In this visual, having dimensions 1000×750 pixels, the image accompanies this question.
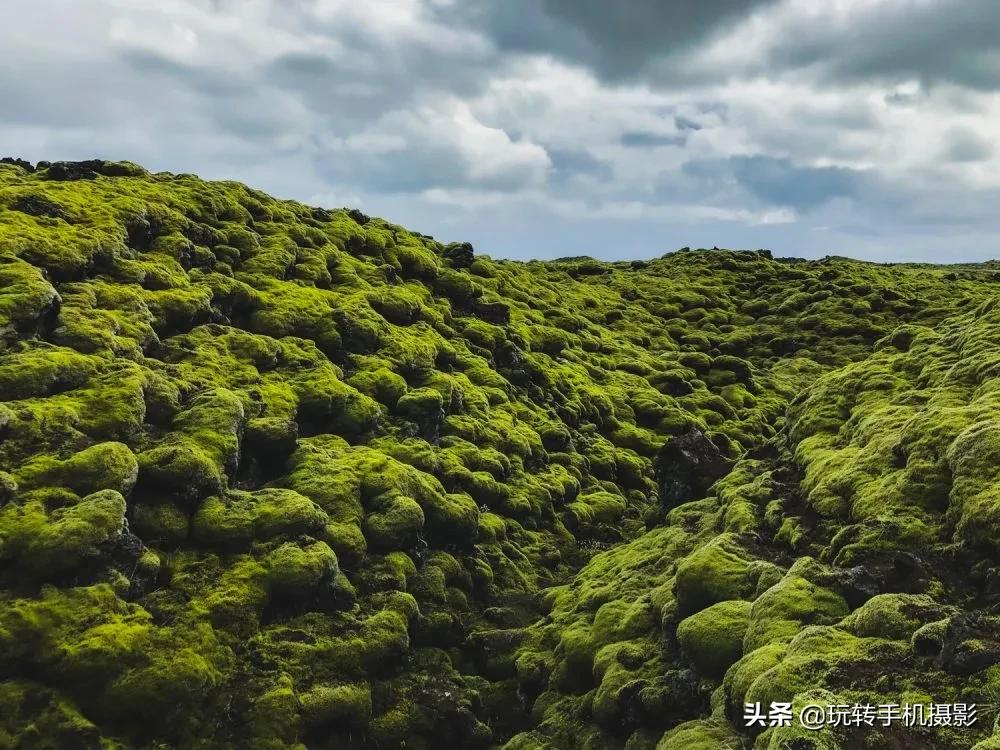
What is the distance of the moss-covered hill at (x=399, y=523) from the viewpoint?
15219 millimetres

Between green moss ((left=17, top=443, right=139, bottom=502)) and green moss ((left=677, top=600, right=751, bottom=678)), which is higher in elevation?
green moss ((left=17, top=443, right=139, bottom=502))

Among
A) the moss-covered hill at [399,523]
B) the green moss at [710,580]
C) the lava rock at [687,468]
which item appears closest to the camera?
→ the moss-covered hill at [399,523]

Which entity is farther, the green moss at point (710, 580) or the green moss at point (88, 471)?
the green moss at point (88, 471)

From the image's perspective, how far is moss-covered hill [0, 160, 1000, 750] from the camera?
15.2 m

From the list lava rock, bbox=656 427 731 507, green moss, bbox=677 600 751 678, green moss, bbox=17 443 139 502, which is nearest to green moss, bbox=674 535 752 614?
green moss, bbox=677 600 751 678

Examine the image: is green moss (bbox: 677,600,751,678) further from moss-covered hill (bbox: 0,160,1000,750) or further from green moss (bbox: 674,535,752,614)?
green moss (bbox: 674,535,752,614)

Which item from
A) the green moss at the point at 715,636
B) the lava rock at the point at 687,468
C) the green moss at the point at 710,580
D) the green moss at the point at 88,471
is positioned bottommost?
the green moss at the point at 715,636

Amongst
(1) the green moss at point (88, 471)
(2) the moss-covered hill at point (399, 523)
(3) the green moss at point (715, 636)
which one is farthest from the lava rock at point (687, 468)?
(1) the green moss at point (88, 471)

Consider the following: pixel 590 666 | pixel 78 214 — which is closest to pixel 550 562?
pixel 590 666

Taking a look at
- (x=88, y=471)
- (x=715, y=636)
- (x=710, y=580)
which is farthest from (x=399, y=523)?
(x=715, y=636)

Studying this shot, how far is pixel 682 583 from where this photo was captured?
717 inches

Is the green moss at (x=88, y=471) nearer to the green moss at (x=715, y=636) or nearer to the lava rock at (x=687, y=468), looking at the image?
the green moss at (x=715, y=636)

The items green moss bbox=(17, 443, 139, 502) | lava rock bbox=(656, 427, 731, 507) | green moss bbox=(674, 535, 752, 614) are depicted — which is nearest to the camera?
green moss bbox=(674, 535, 752, 614)

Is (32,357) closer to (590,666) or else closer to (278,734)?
(278,734)
